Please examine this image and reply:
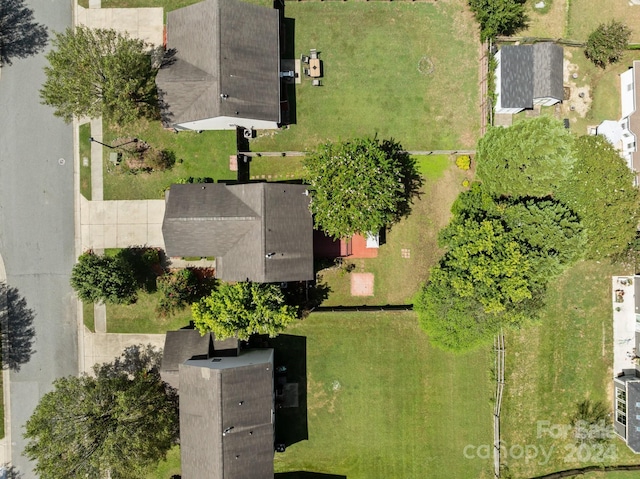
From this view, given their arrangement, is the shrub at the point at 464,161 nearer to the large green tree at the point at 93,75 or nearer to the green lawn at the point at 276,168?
the green lawn at the point at 276,168

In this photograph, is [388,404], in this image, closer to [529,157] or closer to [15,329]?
[529,157]

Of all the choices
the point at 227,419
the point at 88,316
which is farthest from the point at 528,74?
the point at 88,316

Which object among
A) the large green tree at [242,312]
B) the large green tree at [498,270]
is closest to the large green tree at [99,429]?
the large green tree at [242,312]

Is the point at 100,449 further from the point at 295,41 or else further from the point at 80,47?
the point at 295,41

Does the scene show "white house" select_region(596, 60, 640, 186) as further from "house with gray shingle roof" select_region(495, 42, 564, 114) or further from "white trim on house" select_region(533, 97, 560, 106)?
"house with gray shingle roof" select_region(495, 42, 564, 114)

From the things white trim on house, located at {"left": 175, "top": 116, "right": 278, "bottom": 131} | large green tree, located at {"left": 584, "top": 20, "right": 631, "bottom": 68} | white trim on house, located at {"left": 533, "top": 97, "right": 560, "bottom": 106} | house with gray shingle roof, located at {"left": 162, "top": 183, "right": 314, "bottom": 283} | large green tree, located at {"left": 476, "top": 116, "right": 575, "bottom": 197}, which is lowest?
house with gray shingle roof, located at {"left": 162, "top": 183, "right": 314, "bottom": 283}

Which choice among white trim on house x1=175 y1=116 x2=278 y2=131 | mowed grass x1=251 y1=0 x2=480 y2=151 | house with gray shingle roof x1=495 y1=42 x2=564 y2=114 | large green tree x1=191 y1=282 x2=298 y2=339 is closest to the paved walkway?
house with gray shingle roof x1=495 y1=42 x2=564 y2=114
